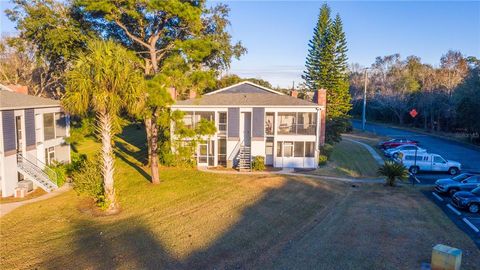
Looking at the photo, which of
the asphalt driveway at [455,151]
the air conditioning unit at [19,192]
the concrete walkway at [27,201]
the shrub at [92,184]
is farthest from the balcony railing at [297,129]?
the air conditioning unit at [19,192]

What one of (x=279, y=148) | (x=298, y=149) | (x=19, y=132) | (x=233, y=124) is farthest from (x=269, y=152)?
(x=19, y=132)

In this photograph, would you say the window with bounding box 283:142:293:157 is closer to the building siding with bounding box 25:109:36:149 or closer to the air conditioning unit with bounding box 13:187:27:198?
the building siding with bounding box 25:109:36:149

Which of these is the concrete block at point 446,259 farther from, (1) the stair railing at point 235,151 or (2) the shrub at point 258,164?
(1) the stair railing at point 235,151

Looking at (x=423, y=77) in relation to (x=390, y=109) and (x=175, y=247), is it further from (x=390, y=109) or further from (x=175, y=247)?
(x=175, y=247)

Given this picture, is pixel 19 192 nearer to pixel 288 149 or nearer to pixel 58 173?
pixel 58 173

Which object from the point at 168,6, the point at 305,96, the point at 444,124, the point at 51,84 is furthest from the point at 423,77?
the point at 51,84

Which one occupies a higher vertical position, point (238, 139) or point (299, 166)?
point (238, 139)
